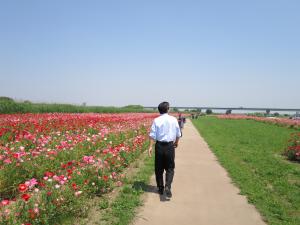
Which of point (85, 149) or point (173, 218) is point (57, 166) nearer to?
point (85, 149)

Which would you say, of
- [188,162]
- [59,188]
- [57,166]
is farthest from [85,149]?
[59,188]

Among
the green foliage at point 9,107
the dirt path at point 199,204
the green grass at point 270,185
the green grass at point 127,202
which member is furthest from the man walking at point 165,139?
the green foliage at point 9,107

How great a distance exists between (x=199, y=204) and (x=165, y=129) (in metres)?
1.61

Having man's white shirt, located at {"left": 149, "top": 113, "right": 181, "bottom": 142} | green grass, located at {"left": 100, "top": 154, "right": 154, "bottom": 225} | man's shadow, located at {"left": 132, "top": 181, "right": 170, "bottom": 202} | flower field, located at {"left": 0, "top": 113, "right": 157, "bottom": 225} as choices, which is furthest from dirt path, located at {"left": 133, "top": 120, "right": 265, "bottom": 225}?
man's white shirt, located at {"left": 149, "top": 113, "right": 181, "bottom": 142}

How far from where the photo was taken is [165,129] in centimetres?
648

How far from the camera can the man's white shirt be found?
21.3ft

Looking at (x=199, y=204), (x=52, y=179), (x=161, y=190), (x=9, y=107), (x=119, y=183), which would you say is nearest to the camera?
(x=52, y=179)

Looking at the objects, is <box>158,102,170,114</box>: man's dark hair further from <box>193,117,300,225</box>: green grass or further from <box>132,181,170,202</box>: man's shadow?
<box>193,117,300,225</box>: green grass

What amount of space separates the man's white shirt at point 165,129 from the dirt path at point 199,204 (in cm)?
122

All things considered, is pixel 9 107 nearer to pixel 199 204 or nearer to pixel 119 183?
pixel 119 183

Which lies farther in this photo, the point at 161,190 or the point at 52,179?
the point at 161,190

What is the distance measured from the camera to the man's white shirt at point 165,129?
648 centimetres

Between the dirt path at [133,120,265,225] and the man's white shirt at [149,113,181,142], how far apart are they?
→ 122cm

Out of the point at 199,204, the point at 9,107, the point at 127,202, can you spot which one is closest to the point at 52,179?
the point at 127,202
